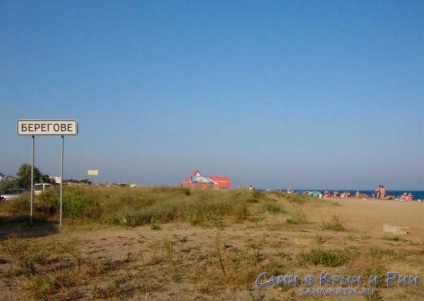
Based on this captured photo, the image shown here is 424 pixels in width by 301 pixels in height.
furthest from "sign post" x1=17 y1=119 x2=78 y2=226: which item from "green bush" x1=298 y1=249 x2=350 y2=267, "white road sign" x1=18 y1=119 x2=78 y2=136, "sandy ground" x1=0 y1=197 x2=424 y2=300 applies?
"green bush" x1=298 y1=249 x2=350 y2=267

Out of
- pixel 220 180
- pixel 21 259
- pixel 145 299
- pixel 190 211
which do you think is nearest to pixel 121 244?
pixel 21 259

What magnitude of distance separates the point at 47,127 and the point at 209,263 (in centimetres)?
864

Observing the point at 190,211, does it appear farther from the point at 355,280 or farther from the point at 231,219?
the point at 355,280

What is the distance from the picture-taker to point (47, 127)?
13.8 meters

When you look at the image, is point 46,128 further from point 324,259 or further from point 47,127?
point 324,259

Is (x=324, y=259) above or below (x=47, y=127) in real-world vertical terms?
below

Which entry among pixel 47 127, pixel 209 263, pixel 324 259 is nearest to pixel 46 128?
pixel 47 127

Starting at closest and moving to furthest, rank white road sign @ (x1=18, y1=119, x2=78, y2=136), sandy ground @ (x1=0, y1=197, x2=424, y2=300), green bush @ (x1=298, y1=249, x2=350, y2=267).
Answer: sandy ground @ (x1=0, y1=197, x2=424, y2=300), green bush @ (x1=298, y1=249, x2=350, y2=267), white road sign @ (x1=18, y1=119, x2=78, y2=136)

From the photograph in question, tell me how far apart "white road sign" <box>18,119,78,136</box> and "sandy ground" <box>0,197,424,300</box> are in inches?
126

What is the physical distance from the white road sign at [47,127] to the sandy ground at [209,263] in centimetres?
321

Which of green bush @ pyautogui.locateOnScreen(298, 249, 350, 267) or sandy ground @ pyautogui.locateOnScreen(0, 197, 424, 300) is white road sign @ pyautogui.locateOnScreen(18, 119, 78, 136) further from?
green bush @ pyautogui.locateOnScreen(298, 249, 350, 267)

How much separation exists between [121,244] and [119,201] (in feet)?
24.2

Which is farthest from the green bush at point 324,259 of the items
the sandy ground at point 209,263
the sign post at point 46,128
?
the sign post at point 46,128

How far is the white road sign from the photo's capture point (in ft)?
45.0
